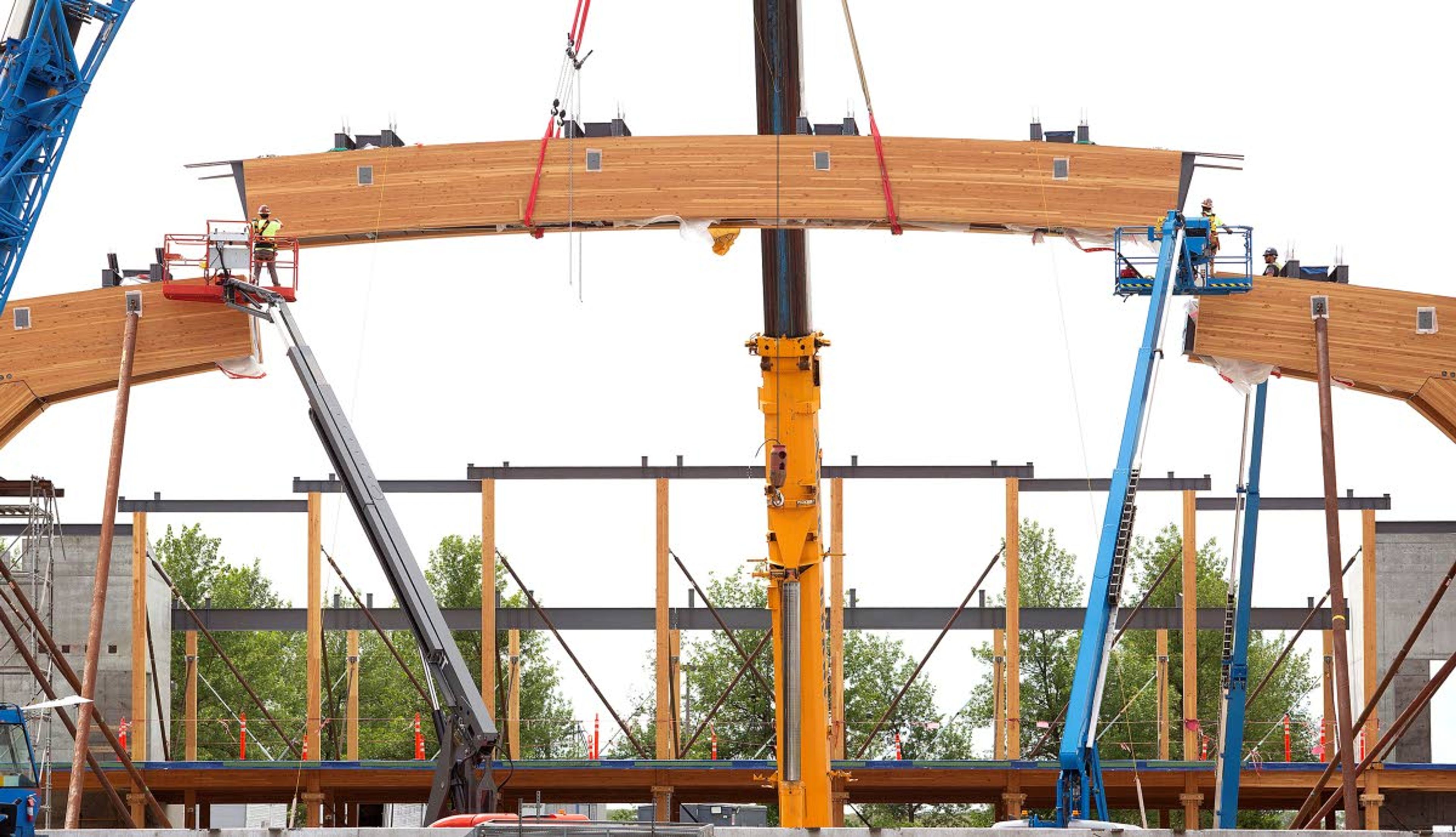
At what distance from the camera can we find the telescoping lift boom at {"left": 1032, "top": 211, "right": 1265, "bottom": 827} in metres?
23.0

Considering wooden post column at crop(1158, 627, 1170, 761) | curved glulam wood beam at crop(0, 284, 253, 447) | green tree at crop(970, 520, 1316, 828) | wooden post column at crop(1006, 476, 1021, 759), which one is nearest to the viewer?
curved glulam wood beam at crop(0, 284, 253, 447)

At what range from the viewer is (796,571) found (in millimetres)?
24797

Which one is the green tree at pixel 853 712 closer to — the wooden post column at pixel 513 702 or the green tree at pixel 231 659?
the green tree at pixel 231 659

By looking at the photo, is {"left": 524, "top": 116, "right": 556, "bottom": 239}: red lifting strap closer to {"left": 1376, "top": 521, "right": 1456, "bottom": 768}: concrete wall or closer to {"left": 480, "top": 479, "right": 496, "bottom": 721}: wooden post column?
{"left": 480, "top": 479, "right": 496, "bottom": 721}: wooden post column

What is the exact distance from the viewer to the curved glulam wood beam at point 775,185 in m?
26.6

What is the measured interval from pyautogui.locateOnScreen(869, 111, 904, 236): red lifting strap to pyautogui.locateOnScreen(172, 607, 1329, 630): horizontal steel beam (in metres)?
16.6

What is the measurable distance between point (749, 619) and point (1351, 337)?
18229mm

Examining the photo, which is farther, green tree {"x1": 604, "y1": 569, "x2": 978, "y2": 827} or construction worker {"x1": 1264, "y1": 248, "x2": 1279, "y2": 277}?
green tree {"x1": 604, "y1": 569, "x2": 978, "y2": 827}

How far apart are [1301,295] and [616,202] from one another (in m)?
11.1

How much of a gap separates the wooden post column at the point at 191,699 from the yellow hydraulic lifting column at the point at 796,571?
65.4 ft

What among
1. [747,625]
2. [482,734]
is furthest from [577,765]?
[482,734]

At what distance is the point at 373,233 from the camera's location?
90.3 feet

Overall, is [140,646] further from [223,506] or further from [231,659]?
[231,659]

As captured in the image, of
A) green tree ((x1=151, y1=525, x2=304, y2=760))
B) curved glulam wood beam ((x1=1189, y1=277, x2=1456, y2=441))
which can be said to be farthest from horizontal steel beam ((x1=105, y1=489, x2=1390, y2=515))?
green tree ((x1=151, y1=525, x2=304, y2=760))
